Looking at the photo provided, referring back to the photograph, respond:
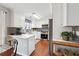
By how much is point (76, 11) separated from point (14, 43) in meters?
1.18

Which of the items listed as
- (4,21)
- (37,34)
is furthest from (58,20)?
(4,21)

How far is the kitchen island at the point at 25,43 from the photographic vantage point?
1.75 meters

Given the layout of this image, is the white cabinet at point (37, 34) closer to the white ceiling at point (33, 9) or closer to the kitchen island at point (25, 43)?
the kitchen island at point (25, 43)

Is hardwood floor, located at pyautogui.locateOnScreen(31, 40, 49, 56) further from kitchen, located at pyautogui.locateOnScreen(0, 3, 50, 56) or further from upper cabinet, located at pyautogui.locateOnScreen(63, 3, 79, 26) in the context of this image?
upper cabinet, located at pyautogui.locateOnScreen(63, 3, 79, 26)

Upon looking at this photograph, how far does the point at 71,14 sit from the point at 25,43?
97cm

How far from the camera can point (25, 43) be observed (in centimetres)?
192

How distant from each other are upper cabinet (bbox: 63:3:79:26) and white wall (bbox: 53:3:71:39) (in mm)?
93

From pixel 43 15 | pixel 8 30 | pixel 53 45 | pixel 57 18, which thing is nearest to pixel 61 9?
pixel 57 18

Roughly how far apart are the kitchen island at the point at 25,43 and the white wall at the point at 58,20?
1.47 ft

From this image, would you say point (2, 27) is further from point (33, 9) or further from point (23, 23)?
point (33, 9)

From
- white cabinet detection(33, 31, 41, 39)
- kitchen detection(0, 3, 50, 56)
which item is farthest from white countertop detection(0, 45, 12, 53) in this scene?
white cabinet detection(33, 31, 41, 39)

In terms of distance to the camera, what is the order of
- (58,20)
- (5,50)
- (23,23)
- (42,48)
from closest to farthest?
(5,50), (23,23), (42,48), (58,20)

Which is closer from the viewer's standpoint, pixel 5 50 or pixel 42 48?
pixel 5 50

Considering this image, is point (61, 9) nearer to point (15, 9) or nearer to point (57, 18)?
point (57, 18)
